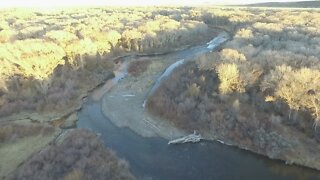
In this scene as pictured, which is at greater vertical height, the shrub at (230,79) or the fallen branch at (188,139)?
the shrub at (230,79)

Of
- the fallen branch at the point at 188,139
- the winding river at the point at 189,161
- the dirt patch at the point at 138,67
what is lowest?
the winding river at the point at 189,161

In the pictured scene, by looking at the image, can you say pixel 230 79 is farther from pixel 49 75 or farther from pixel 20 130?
pixel 49 75

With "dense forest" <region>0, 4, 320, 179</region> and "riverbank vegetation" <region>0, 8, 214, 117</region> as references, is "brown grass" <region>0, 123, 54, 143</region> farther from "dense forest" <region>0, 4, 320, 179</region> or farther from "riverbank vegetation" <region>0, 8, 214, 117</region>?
"riverbank vegetation" <region>0, 8, 214, 117</region>

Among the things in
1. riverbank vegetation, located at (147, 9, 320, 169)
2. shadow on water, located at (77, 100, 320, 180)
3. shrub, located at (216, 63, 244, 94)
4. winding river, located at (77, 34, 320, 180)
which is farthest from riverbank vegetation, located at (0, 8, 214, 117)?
shrub, located at (216, 63, 244, 94)

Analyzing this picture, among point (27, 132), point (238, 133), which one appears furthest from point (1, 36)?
point (238, 133)

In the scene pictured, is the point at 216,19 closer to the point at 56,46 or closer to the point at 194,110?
the point at 56,46

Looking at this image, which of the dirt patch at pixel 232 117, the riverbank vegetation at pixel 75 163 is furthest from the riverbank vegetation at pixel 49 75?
the dirt patch at pixel 232 117

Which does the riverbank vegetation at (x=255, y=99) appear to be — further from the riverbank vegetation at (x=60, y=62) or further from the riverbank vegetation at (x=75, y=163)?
the riverbank vegetation at (x=60, y=62)
